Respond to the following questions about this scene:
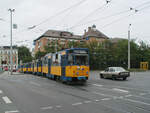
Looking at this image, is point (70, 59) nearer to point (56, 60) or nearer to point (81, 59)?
point (81, 59)

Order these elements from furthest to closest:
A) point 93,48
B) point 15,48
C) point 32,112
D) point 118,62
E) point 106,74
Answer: point 15,48, point 118,62, point 93,48, point 106,74, point 32,112

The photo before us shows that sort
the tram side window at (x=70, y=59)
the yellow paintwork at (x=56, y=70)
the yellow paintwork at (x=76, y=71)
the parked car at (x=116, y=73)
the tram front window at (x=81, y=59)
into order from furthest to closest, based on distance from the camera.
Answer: the parked car at (x=116, y=73)
the yellow paintwork at (x=56, y=70)
the tram front window at (x=81, y=59)
the tram side window at (x=70, y=59)
the yellow paintwork at (x=76, y=71)

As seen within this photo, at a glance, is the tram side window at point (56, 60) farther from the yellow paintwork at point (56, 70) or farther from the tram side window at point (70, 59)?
the tram side window at point (70, 59)

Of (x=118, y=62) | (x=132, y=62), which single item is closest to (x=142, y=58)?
(x=132, y=62)

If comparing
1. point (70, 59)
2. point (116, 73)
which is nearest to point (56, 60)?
point (70, 59)

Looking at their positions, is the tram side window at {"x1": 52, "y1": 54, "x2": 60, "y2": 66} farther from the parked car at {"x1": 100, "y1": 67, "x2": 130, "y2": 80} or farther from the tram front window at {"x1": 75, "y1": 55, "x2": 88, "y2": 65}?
the parked car at {"x1": 100, "y1": 67, "x2": 130, "y2": 80}

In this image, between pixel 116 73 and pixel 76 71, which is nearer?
pixel 76 71

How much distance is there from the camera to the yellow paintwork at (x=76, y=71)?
16859 millimetres

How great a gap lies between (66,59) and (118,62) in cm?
5045

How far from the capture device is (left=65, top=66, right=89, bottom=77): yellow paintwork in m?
16.9

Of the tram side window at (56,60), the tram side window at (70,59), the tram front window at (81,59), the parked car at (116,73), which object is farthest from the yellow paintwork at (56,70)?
the parked car at (116,73)

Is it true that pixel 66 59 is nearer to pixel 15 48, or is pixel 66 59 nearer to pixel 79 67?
pixel 79 67

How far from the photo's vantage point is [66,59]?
58.1 ft

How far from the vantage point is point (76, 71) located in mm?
16953
